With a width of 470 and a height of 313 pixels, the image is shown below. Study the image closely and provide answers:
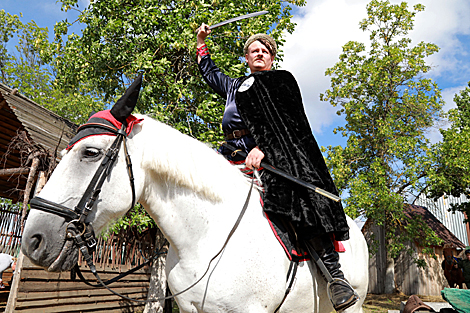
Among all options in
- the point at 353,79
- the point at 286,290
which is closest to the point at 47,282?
the point at 286,290

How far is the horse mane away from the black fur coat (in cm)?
39

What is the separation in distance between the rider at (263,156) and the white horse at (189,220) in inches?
7.3

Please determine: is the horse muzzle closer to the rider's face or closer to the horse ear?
the horse ear

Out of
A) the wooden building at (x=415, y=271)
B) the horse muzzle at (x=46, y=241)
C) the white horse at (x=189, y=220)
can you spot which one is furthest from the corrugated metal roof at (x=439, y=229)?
the horse muzzle at (x=46, y=241)

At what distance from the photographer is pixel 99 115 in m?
2.21

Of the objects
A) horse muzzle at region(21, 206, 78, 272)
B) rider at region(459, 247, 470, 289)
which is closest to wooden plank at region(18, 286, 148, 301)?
horse muzzle at region(21, 206, 78, 272)

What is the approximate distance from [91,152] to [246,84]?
1385 millimetres

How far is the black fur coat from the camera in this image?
7.95ft

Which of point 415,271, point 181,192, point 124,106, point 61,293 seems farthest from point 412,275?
point 124,106

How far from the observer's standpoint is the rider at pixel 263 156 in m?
2.41

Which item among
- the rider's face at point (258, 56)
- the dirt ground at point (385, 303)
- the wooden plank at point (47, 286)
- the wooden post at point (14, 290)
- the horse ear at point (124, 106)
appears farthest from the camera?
the dirt ground at point (385, 303)

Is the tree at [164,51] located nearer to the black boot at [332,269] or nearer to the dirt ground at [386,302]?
the black boot at [332,269]

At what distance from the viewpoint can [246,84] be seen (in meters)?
2.74

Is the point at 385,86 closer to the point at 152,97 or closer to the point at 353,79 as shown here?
the point at 353,79
